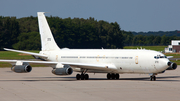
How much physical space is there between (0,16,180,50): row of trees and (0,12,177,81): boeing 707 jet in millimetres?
110967

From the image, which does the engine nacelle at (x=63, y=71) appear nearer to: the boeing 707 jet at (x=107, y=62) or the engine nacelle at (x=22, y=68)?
the boeing 707 jet at (x=107, y=62)

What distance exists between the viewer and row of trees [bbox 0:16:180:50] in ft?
488

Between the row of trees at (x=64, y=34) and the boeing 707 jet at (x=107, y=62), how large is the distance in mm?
110967

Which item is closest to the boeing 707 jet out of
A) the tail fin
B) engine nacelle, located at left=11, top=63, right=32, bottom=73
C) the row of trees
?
engine nacelle, located at left=11, top=63, right=32, bottom=73

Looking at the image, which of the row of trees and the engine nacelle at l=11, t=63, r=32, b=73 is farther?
the row of trees

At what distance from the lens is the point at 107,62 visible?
3534 centimetres

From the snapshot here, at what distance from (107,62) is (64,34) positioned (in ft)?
442

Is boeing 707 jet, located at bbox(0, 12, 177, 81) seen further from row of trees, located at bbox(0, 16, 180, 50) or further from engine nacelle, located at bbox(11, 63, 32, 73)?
row of trees, located at bbox(0, 16, 180, 50)

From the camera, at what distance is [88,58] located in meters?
36.8

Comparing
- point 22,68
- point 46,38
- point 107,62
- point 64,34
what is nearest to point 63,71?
point 22,68

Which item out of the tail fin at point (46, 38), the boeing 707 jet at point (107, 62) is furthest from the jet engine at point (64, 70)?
the tail fin at point (46, 38)

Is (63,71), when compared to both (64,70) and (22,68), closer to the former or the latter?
(64,70)

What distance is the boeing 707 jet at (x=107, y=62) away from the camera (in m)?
32.7

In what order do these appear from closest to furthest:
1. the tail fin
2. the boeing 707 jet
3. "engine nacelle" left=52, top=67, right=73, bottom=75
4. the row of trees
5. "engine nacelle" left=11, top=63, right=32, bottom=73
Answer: the boeing 707 jet < "engine nacelle" left=52, top=67, right=73, bottom=75 < "engine nacelle" left=11, top=63, right=32, bottom=73 < the tail fin < the row of trees
